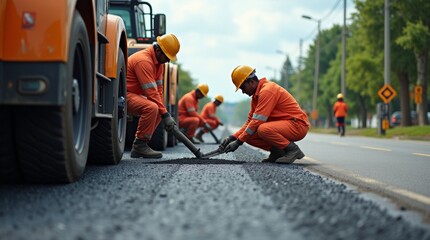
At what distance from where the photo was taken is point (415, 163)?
368 inches

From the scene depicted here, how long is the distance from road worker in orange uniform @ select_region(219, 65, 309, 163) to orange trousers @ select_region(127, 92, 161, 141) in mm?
1102

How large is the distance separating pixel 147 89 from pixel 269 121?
1666 millimetres

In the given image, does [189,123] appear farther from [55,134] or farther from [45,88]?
[45,88]

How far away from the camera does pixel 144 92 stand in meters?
9.05

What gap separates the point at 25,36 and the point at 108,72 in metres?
2.22

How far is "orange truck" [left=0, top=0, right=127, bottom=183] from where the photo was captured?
15.0 ft

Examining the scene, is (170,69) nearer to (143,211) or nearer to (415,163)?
(415,163)

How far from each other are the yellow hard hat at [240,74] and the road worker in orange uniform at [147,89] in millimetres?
1018

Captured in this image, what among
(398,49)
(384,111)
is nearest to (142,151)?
(384,111)

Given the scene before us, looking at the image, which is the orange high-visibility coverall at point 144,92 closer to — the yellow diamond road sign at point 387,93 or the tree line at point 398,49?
the yellow diamond road sign at point 387,93

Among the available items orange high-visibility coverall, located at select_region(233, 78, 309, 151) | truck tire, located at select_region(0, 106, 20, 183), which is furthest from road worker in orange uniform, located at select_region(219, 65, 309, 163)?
truck tire, located at select_region(0, 106, 20, 183)

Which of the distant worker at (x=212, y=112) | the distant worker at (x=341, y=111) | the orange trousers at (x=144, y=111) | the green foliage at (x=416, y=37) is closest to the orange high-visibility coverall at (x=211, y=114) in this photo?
the distant worker at (x=212, y=112)

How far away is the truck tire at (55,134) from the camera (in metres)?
4.89

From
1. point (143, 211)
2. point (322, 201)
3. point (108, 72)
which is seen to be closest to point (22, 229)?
point (143, 211)
